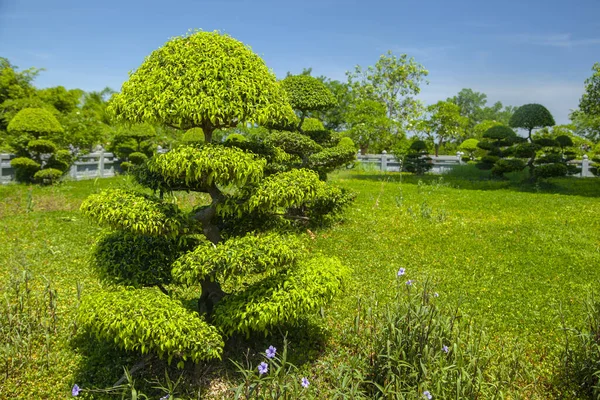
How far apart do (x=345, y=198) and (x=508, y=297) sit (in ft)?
13.9

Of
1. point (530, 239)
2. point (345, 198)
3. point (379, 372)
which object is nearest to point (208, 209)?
point (379, 372)

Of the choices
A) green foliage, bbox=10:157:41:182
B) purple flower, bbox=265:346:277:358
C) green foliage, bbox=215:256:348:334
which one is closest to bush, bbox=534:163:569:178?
green foliage, bbox=215:256:348:334

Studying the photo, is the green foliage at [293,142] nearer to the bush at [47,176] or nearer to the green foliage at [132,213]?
the green foliage at [132,213]

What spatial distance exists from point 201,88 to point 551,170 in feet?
54.1

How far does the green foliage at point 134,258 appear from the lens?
4.84 meters

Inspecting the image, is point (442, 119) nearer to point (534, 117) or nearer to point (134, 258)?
point (534, 117)

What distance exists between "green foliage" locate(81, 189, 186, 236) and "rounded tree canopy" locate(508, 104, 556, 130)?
17.1 m

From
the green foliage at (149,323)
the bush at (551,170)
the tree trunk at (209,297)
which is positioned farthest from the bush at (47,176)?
the bush at (551,170)

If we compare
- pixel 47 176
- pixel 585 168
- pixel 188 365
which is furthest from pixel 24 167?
pixel 585 168

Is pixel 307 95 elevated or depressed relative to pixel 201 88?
elevated

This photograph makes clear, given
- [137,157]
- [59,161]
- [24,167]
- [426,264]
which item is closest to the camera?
[426,264]

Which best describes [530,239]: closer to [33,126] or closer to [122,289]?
[122,289]

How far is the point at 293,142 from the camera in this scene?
9766 millimetres

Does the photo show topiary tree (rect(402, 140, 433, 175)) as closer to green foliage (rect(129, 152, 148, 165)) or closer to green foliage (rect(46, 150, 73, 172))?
green foliage (rect(129, 152, 148, 165))
